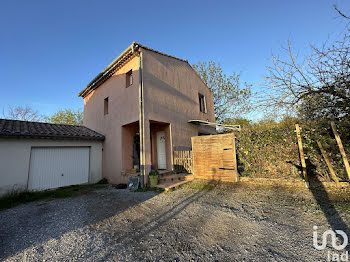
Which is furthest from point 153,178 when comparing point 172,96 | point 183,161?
point 172,96

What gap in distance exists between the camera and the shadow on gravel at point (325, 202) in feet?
8.85

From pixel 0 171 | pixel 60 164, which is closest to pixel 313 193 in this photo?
pixel 60 164

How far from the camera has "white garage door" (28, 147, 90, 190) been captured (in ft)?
22.7

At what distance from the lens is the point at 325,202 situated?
146 inches

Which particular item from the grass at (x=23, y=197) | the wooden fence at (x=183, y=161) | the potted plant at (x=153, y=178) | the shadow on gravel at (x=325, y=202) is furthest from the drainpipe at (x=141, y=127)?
the shadow on gravel at (x=325, y=202)

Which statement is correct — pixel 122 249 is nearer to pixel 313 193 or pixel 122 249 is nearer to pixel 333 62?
pixel 313 193

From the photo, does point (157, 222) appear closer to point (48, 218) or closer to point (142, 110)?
point (48, 218)

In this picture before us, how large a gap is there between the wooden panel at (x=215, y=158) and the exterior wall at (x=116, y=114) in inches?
145

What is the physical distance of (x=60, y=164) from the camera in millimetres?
7711

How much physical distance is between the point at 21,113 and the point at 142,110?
78.0 ft

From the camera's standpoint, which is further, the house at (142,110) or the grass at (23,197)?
the house at (142,110)

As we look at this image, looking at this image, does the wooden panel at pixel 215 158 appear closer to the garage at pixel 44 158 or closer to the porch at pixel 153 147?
the porch at pixel 153 147

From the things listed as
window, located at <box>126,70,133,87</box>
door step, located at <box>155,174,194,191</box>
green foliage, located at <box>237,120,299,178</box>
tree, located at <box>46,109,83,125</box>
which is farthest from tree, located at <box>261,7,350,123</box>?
tree, located at <box>46,109,83,125</box>

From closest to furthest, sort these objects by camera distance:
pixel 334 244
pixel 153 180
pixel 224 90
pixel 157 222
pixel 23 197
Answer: pixel 334 244
pixel 157 222
pixel 23 197
pixel 153 180
pixel 224 90
